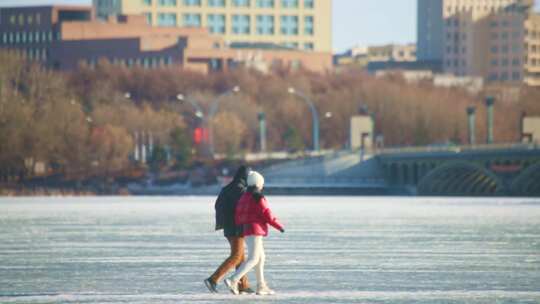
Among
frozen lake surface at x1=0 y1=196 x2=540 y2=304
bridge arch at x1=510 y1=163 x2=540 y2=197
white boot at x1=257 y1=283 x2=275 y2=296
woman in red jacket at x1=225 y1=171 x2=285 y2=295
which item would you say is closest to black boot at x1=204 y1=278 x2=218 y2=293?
frozen lake surface at x1=0 y1=196 x2=540 y2=304

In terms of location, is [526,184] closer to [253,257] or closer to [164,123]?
[164,123]

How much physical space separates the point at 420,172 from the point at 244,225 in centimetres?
11560

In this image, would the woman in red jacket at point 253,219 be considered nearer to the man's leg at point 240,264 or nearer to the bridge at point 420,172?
the man's leg at point 240,264

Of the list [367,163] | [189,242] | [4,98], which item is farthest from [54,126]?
[189,242]

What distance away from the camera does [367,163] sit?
6019 inches

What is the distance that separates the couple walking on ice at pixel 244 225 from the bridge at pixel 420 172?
9932cm

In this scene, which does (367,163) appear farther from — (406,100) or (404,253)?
(404,253)

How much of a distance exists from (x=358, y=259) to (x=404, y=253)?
240cm

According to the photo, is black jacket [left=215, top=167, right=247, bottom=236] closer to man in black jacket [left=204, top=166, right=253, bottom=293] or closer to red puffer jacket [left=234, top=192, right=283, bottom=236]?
man in black jacket [left=204, top=166, right=253, bottom=293]

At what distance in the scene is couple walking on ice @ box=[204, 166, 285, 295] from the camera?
104ft

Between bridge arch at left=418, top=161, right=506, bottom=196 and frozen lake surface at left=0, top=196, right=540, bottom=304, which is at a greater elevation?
frozen lake surface at left=0, top=196, right=540, bottom=304

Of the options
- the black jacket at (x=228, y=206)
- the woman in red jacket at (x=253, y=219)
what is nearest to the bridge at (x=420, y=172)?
the black jacket at (x=228, y=206)

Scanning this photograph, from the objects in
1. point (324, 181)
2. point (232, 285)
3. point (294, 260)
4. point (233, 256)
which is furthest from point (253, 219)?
point (324, 181)

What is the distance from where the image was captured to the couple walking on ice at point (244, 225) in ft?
104
